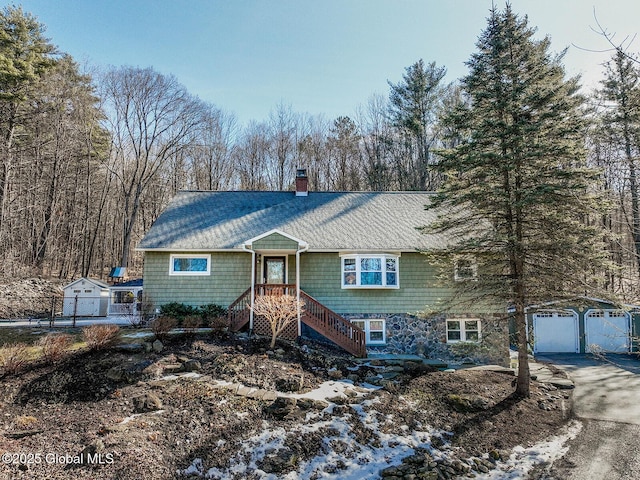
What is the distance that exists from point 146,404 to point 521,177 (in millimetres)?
10192

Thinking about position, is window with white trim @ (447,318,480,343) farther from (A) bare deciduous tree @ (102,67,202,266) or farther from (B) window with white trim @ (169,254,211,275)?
(A) bare deciduous tree @ (102,67,202,266)

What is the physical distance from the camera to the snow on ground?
5699 mm

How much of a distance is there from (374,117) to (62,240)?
25185 mm

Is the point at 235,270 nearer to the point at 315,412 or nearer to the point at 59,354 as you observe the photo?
the point at 59,354

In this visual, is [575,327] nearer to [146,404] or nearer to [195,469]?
[195,469]

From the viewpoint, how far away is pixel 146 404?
6.72 m

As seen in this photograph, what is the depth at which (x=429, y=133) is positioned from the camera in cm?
2639

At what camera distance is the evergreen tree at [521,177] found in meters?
8.93

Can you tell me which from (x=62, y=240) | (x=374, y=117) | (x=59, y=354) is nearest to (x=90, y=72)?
(x=62, y=240)

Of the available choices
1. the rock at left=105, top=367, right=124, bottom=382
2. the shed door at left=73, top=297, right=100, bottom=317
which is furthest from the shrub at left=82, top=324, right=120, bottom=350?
the shed door at left=73, top=297, right=100, bottom=317

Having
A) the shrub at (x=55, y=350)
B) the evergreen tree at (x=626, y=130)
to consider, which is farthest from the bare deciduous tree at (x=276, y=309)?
the evergreen tree at (x=626, y=130)

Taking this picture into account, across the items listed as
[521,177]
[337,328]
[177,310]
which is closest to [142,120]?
[177,310]

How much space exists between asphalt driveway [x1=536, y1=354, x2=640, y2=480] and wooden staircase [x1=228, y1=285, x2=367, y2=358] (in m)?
5.91

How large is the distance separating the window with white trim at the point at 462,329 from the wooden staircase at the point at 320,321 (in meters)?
4.14
